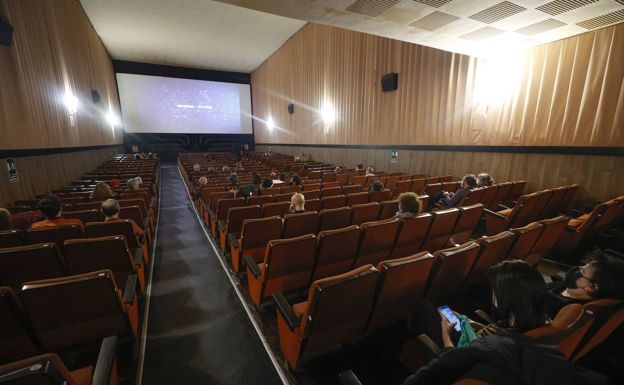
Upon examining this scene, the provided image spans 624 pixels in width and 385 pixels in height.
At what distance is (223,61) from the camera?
17.3 metres

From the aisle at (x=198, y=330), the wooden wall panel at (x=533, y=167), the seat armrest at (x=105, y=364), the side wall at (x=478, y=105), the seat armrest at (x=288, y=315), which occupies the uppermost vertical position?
the side wall at (x=478, y=105)

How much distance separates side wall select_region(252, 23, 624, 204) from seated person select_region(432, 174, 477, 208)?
2.12m

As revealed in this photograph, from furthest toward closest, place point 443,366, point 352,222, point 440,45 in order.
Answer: point 440,45, point 352,222, point 443,366

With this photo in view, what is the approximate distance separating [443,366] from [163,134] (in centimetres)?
2161

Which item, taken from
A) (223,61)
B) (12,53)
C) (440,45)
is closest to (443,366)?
(440,45)

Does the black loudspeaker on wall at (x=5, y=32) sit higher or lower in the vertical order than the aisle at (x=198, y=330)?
higher

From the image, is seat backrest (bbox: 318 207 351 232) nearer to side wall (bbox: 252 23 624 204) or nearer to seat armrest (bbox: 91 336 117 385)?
seat armrest (bbox: 91 336 117 385)

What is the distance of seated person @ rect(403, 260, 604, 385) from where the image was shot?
0.81m

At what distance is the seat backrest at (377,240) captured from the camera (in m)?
2.43

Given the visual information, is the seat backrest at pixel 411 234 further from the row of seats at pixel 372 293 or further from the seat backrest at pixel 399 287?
the seat backrest at pixel 399 287

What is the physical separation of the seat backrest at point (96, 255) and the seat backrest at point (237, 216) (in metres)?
1.12

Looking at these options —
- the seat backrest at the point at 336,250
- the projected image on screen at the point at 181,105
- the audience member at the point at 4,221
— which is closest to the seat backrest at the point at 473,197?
the seat backrest at the point at 336,250

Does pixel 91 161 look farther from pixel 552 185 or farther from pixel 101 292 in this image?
pixel 552 185

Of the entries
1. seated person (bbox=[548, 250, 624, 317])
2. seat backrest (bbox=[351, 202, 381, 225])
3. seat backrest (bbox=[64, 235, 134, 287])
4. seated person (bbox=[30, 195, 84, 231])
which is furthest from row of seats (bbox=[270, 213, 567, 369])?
seated person (bbox=[30, 195, 84, 231])
